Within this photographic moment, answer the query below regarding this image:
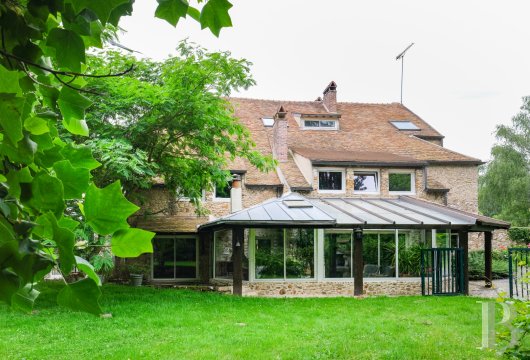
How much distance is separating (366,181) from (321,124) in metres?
5.61

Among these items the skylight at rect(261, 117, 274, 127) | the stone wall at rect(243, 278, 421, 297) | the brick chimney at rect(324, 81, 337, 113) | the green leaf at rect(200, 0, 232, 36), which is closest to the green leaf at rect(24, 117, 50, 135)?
the green leaf at rect(200, 0, 232, 36)

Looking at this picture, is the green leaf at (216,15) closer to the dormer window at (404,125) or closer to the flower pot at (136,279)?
the flower pot at (136,279)

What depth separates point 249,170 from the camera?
76.9ft

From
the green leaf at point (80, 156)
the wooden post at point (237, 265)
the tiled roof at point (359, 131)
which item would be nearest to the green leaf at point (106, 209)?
the green leaf at point (80, 156)

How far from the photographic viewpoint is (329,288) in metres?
18.5

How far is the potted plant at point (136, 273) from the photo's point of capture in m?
19.7

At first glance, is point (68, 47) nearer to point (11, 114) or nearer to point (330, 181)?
point (11, 114)

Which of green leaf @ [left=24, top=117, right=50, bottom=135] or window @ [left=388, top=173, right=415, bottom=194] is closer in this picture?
green leaf @ [left=24, top=117, right=50, bottom=135]

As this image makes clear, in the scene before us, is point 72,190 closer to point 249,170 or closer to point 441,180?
point 249,170

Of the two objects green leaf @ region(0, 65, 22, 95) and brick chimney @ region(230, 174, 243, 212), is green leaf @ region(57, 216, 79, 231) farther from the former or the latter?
brick chimney @ region(230, 174, 243, 212)

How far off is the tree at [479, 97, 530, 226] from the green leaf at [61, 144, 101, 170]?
1627 inches

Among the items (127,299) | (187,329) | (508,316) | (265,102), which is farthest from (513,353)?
(265,102)

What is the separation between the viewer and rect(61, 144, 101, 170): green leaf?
84 centimetres

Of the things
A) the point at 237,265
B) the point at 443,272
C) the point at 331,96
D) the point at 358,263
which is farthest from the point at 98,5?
the point at 331,96
